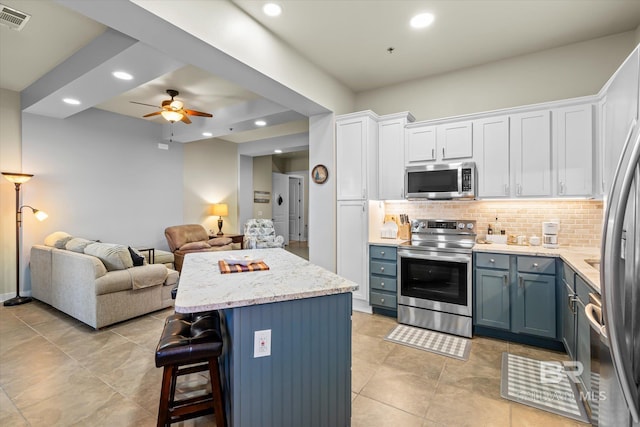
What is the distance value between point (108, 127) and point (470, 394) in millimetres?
6547

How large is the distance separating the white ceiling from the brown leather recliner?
2857mm

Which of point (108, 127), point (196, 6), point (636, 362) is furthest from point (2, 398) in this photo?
point (108, 127)

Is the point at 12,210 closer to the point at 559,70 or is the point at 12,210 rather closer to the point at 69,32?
the point at 69,32

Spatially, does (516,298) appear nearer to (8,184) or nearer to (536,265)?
(536,265)

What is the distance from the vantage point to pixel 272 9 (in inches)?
103

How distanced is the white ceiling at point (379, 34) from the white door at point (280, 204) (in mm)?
5189

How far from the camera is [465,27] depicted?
292 cm

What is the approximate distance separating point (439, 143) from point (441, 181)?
18.2 inches

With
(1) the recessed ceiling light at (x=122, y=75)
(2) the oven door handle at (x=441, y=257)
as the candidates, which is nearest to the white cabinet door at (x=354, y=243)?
(2) the oven door handle at (x=441, y=257)

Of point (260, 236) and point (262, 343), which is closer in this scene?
point (262, 343)

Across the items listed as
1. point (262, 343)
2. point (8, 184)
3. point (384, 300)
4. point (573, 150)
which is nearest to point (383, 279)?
point (384, 300)

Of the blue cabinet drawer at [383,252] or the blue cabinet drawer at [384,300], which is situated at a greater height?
the blue cabinet drawer at [383,252]

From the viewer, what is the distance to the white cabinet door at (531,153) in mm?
3045

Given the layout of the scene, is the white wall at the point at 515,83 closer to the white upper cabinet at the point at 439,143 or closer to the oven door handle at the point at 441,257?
the white upper cabinet at the point at 439,143
